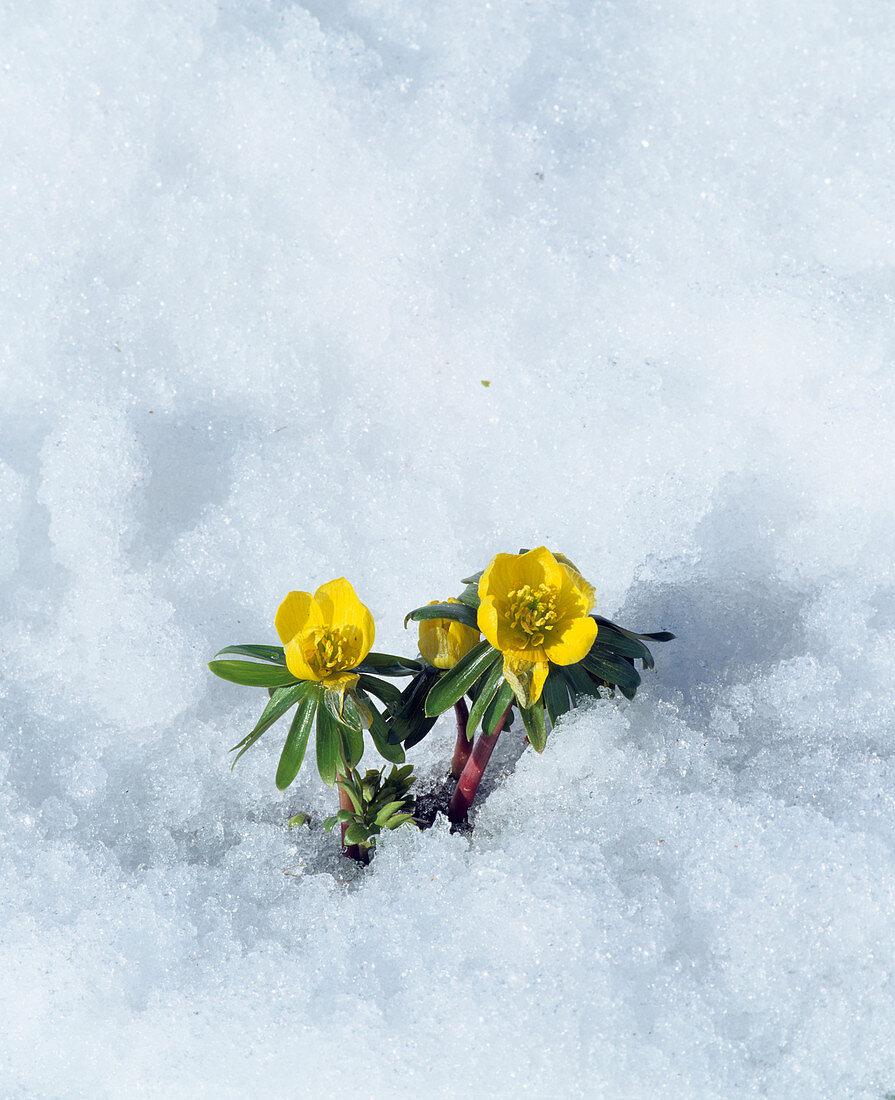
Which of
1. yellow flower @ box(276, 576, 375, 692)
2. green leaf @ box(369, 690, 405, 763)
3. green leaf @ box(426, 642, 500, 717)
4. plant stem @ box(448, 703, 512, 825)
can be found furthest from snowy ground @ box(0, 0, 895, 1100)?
yellow flower @ box(276, 576, 375, 692)

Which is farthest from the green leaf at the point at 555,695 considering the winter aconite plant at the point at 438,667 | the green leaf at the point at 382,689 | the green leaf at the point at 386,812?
the green leaf at the point at 386,812

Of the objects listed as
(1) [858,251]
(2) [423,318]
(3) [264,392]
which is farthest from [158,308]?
(1) [858,251]

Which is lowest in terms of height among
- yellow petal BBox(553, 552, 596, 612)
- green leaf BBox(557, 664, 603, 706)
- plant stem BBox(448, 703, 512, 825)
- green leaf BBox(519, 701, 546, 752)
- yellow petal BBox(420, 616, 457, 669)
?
green leaf BBox(519, 701, 546, 752)

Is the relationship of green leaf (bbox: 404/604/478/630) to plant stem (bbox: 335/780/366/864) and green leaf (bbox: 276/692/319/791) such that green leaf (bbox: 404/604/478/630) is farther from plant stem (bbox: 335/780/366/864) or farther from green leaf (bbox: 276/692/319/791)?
Answer: plant stem (bbox: 335/780/366/864)

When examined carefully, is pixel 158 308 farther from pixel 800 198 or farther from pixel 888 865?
pixel 888 865

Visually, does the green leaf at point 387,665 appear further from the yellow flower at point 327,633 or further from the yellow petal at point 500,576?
the yellow petal at point 500,576

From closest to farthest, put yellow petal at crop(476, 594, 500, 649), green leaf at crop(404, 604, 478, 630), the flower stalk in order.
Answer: yellow petal at crop(476, 594, 500, 649) < green leaf at crop(404, 604, 478, 630) < the flower stalk
